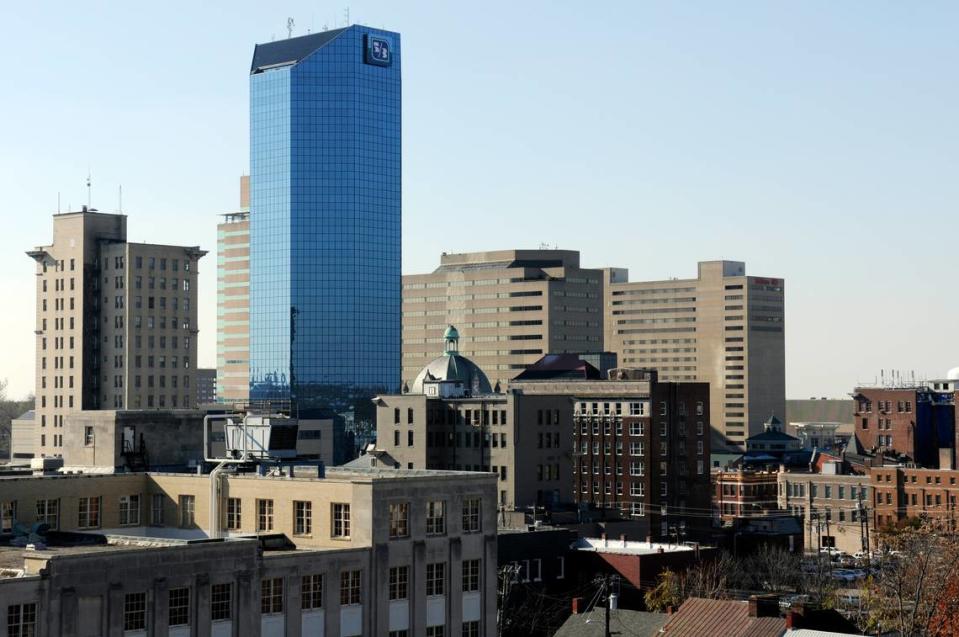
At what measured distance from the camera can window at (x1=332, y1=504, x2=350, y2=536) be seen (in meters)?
91.8

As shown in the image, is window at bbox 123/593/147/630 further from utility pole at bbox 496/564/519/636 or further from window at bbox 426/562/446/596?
utility pole at bbox 496/564/519/636

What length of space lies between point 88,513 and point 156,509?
4.14m

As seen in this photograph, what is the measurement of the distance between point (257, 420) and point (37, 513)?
13.7 meters

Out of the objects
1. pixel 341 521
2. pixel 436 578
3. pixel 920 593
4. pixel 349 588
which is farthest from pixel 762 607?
pixel 341 521

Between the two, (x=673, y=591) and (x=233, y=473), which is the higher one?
(x=233, y=473)

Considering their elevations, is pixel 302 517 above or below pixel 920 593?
above

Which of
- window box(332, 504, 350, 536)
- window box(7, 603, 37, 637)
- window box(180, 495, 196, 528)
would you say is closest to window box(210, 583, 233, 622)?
window box(7, 603, 37, 637)

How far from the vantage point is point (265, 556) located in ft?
282

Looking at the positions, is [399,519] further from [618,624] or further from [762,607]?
[618,624]

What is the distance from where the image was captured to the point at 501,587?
149 meters

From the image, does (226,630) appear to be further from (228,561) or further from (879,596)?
(879,596)

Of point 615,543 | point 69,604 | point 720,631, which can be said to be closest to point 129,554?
point 69,604

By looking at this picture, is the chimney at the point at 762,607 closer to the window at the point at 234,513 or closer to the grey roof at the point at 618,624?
the grey roof at the point at 618,624

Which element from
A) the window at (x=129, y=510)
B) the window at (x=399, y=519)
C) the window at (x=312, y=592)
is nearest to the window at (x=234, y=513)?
the window at (x=129, y=510)
